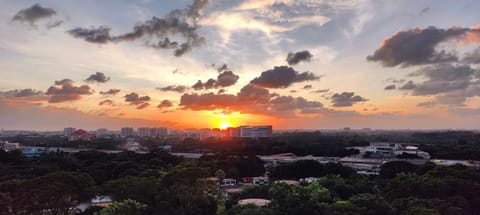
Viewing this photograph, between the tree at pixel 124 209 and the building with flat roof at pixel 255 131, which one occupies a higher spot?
the building with flat roof at pixel 255 131

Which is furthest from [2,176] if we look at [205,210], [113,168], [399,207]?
[399,207]

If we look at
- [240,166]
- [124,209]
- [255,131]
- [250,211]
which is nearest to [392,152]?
[240,166]

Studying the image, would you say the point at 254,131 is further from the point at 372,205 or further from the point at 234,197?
the point at 372,205

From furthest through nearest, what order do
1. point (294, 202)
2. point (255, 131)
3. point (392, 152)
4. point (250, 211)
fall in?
point (255, 131), point (392, 152), point (294, 202), point (250, 211)

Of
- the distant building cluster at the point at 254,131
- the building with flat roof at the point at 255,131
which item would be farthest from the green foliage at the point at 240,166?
the building with flat roof at the point at 255,131

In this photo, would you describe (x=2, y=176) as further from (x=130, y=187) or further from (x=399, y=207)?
(x=399, y=207)

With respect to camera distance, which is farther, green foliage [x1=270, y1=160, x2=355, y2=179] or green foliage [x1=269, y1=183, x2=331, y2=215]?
green foliage [x1=270, y1=160, x2=355, y2=179]

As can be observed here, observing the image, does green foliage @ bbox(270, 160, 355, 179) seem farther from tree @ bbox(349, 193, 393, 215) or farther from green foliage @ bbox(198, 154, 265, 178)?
tree @ bbox(349, 193, 393, 215)

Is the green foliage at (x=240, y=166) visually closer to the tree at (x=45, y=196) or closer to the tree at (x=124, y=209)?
the tree at (x=45, y=196)

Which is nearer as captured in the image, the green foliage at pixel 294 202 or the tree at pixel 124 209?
the tree at pixel 124 209

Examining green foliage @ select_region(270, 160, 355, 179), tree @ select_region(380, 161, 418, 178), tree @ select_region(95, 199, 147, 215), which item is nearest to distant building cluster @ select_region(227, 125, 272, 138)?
green foliage @ select_region(270, 160, 355, 179)

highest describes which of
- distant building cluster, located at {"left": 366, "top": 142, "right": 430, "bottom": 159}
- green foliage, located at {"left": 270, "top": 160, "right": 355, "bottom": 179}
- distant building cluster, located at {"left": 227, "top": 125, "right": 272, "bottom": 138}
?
distant building cluster, located at {"left": 227, "top": 125, "right": 272, "bottom": 138}
